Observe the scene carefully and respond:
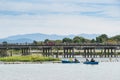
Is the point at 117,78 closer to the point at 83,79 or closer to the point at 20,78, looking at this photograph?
the point at 83,79

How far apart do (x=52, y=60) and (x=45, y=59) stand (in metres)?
2.99

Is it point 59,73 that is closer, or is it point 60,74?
point 60,74

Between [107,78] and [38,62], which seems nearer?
[107,78]

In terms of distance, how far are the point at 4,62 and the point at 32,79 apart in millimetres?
64691

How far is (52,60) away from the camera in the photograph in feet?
511

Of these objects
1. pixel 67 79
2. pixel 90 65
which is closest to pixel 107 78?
pixel 67 79

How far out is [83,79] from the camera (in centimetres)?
8606

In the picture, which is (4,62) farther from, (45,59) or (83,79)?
(83,79)

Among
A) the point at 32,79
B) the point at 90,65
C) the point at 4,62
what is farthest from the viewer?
the point at 4,62

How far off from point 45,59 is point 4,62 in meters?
14.6

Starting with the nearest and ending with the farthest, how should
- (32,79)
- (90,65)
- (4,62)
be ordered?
(32,79)
(90,65)
(4,62)

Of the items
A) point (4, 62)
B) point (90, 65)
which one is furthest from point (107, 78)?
point (4, 62)

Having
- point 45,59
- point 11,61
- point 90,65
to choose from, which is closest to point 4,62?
point 11,61

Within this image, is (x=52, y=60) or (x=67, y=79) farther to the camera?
(x=52, y=60)
